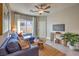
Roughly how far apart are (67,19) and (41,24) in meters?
0.55

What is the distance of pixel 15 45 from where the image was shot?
2.63 m

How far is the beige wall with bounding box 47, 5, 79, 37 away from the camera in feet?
8.91

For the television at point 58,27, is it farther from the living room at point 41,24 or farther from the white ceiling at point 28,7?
the white ceiling at point 28,7

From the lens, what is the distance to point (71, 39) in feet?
8.99

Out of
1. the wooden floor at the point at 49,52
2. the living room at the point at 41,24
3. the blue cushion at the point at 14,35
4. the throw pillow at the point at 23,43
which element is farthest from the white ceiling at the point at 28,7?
the wooden floor at the point at 49,52

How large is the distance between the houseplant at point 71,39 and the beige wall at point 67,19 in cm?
10

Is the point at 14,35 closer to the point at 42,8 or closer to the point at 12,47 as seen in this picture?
the point at 12,47

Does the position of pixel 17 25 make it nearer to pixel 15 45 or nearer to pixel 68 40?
pixel 15 45

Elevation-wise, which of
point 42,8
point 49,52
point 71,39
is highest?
point 42,8

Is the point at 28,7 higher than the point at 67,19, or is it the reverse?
the point at 28,7

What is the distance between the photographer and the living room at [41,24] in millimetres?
2658

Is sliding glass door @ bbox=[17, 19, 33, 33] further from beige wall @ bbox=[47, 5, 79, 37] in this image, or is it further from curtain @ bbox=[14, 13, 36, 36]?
beige wall @ bbox=[47, 5, 79, 37]

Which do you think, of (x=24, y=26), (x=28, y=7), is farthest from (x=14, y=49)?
(x=28, y=7)

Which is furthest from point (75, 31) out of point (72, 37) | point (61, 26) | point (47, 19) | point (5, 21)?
point (5, 21)
